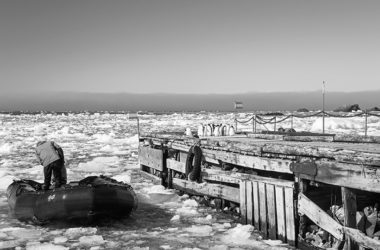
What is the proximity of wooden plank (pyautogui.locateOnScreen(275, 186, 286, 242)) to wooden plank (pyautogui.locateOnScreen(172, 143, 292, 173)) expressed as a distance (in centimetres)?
43

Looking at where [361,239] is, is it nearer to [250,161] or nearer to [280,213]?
[280,213]

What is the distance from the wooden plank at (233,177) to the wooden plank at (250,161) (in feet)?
0.77

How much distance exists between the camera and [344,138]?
11.1 m

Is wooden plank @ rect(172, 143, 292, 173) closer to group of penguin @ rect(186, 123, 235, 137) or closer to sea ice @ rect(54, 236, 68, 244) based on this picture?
group of penguin @ rect(186, 123, 235, 137)

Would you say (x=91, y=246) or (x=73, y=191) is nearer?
(x=91, y=246)

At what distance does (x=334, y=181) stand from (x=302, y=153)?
91 centimetres

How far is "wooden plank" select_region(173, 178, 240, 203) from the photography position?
9.62 meters

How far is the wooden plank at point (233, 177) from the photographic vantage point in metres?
7.75

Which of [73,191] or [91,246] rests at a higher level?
[73,191]

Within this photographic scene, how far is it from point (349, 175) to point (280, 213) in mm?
1788

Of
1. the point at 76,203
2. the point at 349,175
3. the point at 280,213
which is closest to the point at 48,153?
the point at 76,203

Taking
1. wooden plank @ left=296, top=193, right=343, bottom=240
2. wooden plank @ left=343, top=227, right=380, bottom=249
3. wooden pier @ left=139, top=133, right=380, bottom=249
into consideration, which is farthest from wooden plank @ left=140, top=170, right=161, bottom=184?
wooden plank @ left=343, top=227, right=380, bottom=249

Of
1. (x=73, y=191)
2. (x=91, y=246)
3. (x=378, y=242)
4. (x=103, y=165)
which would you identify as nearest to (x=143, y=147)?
(x=103, y=165)

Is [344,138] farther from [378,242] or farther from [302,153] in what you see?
[378,242]
